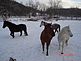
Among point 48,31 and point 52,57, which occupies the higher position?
point 48,31

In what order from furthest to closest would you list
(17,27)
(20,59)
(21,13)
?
(21,13), (17,27), (20,59)

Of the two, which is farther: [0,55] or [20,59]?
[0,55]

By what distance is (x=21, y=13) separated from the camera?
253 feet

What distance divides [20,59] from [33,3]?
258 feet

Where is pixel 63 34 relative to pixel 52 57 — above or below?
above

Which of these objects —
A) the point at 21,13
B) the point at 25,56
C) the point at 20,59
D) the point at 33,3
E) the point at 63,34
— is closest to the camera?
the point at 20,59

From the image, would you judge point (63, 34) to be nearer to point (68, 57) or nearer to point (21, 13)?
point (68, 57)

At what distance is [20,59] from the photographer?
308 inches

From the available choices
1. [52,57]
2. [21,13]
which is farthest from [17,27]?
[21,13]

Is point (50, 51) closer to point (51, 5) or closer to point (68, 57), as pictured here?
point (68, 57)

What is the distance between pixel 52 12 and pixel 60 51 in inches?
2735

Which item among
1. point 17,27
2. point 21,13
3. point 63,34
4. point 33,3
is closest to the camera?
point 63,34

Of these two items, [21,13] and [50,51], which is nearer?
[50,51]

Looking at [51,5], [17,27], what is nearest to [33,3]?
[51,5]
